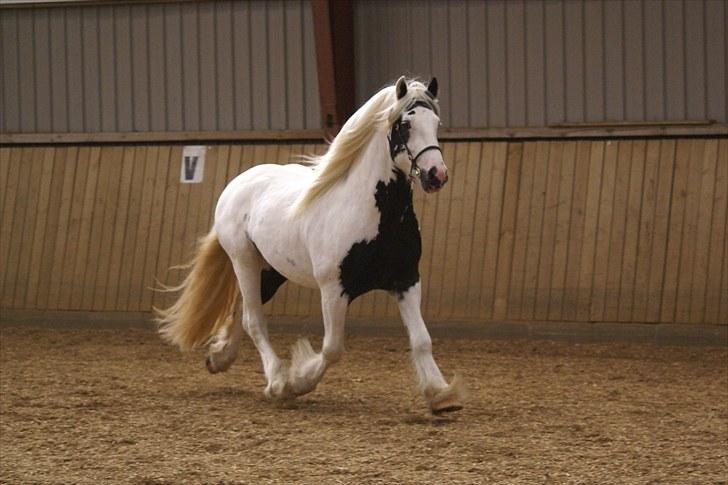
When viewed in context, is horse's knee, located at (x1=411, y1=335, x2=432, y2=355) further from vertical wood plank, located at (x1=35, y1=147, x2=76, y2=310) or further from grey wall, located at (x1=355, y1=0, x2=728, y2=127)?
vertical wood plank, located at (x1=35, y1=147, x2=76, y2=310)

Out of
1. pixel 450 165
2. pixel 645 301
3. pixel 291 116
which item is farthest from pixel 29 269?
pixel 645 301

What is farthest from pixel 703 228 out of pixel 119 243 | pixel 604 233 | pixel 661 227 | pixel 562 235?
pixel 119 243

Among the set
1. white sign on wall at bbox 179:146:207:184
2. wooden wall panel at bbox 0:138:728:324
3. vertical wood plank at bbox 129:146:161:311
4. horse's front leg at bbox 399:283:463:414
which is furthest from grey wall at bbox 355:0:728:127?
horse's front leg at bbox 399:283:463:414

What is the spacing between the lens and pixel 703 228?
33.5ft

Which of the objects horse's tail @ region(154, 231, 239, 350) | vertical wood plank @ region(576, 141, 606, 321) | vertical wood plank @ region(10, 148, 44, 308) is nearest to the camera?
horse's tail @ region(154, 231, 239, 350)

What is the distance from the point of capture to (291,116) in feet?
39.3

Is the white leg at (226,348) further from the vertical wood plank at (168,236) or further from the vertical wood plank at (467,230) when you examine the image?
the vertical wood plank at (168,236)

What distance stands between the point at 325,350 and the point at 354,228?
698 millimetres

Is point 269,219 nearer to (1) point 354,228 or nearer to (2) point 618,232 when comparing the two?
(1) point 354,228

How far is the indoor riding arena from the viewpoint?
6.32m

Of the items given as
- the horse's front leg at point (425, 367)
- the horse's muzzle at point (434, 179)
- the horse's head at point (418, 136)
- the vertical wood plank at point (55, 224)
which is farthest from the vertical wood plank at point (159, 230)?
the horse's muzzle at point (434, 179)

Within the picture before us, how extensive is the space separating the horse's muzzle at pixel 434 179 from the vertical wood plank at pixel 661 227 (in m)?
4.51

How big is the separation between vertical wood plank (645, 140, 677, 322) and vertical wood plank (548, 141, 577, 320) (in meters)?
0.70

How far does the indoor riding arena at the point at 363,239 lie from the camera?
6.32 metres
